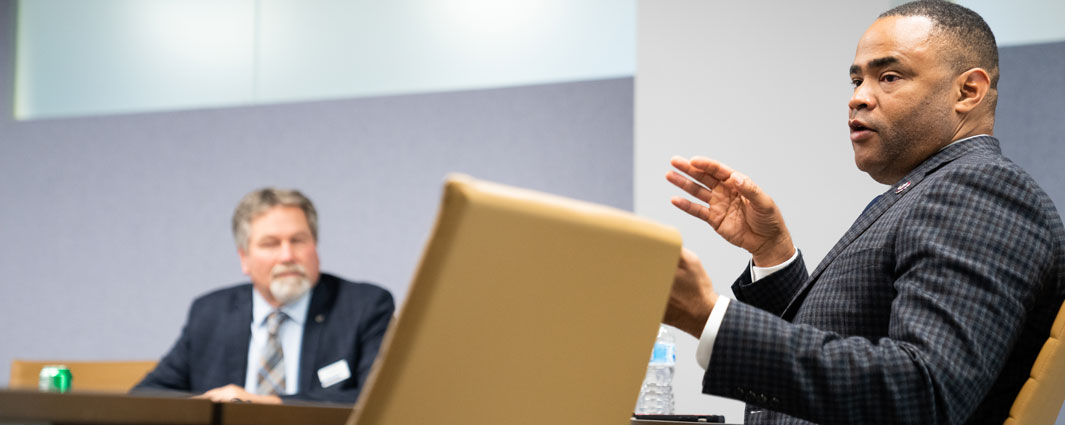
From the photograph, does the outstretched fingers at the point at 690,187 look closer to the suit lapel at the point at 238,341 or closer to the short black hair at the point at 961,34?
the short black hair at the point at 961,34

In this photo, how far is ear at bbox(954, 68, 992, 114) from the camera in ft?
5.04

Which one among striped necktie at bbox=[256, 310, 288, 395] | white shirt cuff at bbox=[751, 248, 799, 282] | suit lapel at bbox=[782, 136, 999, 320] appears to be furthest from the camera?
striped necktie at bbox=[256, 310, 288, 395]

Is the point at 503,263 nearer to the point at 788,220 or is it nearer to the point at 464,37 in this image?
the point at 788,220

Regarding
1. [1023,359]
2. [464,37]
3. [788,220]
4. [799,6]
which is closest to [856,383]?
[1023,359]

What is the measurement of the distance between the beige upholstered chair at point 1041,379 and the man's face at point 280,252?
2369mm

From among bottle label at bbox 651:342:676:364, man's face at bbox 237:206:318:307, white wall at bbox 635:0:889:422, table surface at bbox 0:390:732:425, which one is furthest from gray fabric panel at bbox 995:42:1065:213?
table surface at bbox 0:390:732:425

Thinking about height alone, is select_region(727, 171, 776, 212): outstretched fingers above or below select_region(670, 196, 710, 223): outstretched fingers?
above

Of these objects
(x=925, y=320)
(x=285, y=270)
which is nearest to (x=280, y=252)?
(x=285, y=270)

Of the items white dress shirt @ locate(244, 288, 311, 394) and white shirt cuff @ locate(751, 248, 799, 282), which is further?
white dress shirt @ locate(244, 288, 311, 394)

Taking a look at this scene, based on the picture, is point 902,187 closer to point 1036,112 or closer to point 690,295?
point 690,295

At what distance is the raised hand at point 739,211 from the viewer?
5.18 feet

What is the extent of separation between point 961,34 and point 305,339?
2171 mm

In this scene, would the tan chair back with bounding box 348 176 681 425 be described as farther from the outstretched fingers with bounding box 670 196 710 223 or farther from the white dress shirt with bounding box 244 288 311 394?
the white dress shirt with bounding box 244 288 311 394

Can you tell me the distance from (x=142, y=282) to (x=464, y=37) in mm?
1918
